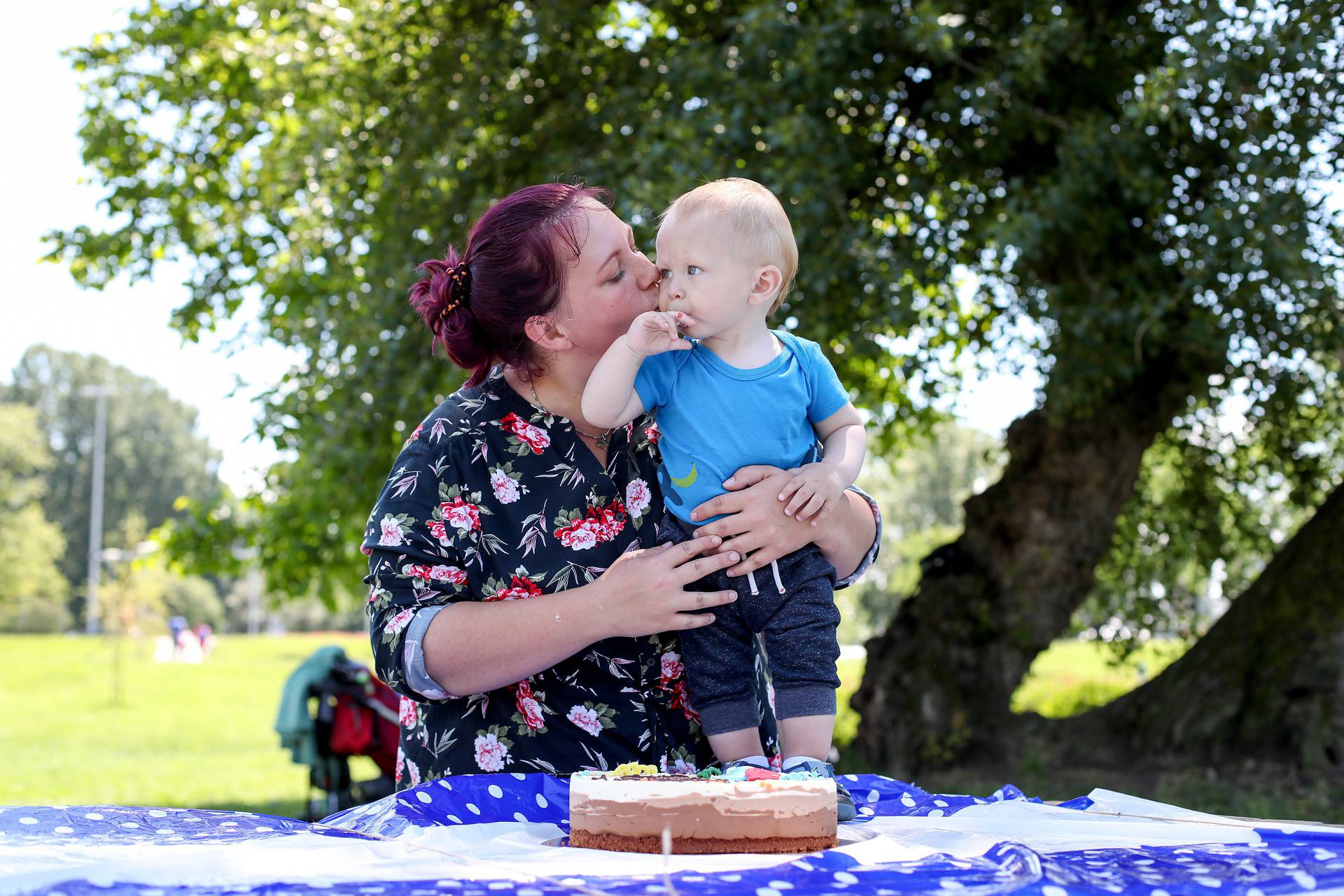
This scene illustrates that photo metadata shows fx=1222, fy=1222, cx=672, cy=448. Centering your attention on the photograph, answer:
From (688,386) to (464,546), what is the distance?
1.69 feet

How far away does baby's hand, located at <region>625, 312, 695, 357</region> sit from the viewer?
7.04ft

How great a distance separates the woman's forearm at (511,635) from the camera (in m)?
2.06

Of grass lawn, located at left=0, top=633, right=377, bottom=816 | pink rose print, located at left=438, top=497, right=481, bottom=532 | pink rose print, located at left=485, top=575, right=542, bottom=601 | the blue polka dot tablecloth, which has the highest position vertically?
pink rose print, located at left=438, top=497, right=481, bottom=532

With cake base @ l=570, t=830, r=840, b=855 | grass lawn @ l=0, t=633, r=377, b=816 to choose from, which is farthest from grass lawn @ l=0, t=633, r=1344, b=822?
cake base @ l=570, t=830, r=840, b=855

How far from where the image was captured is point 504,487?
2311mm

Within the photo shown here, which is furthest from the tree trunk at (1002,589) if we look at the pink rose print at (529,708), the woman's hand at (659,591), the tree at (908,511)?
the tree at (908,511)

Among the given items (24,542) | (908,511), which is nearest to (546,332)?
(908,511)

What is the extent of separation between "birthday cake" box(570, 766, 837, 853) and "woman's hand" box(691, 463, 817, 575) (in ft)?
2.21

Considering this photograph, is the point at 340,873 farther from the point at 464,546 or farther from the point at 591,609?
the point at 464,546

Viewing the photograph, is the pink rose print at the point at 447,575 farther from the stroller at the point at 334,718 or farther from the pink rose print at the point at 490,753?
the stroller at the point at 334,718

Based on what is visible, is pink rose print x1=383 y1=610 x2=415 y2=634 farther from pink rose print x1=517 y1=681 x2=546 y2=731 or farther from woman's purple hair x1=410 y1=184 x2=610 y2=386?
woman's purple hair x1=410 y1=184 x2=610 y2=386

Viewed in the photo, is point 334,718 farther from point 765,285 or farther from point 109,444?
point 109,444

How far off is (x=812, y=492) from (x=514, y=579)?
1.87 ft

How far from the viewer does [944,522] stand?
123ft
